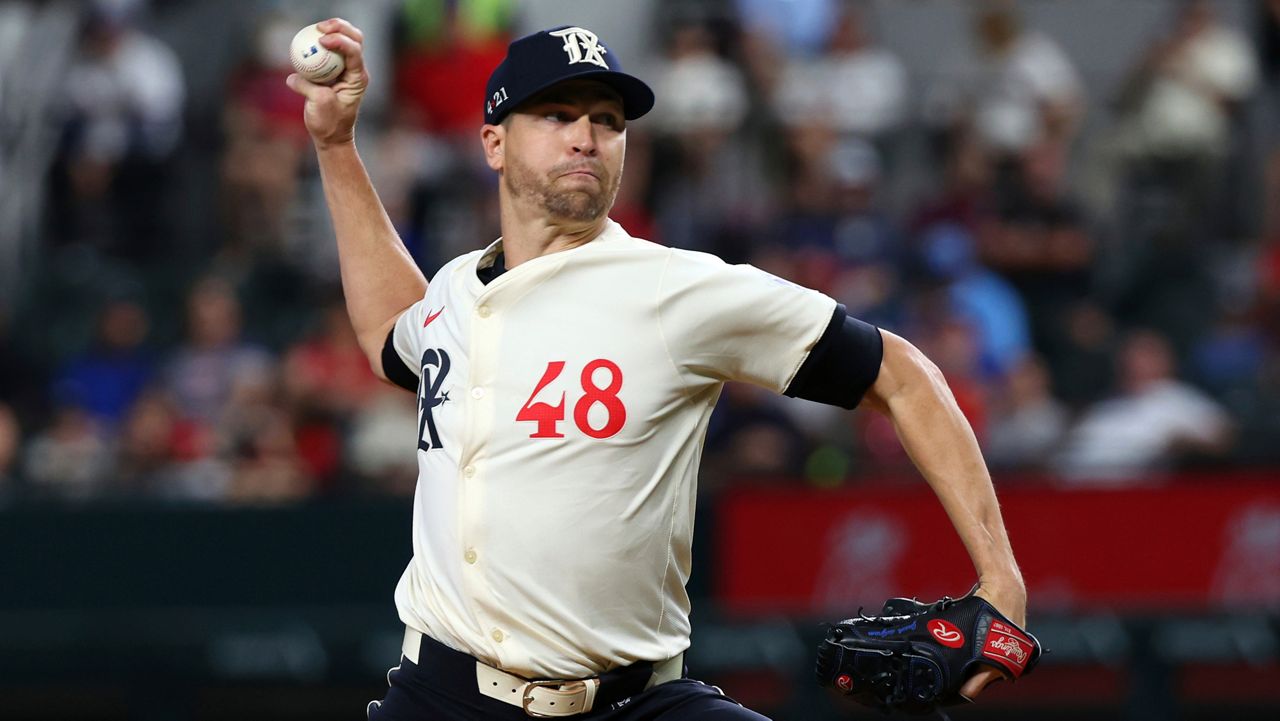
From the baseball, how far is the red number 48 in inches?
44.0

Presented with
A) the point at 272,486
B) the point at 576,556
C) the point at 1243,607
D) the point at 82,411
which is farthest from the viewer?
the point at 82,411

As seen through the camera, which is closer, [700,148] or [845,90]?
[700,148]

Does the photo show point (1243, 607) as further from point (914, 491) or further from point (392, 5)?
point (392, 5)

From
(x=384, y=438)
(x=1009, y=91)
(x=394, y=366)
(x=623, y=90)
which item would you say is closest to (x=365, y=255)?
(x=394, y=366)

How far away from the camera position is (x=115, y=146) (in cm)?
1223

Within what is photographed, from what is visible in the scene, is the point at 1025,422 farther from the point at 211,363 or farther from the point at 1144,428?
the point at 211,363

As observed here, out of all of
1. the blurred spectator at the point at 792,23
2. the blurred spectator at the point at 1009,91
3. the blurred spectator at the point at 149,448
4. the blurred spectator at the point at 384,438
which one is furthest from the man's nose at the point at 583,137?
the blurred spectator at the point at 792,23

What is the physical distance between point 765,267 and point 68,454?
3872 millimetres

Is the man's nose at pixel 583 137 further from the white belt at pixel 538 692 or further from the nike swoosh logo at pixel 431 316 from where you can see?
the white belt at pixel 538 692

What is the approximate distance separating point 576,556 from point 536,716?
1.14ft

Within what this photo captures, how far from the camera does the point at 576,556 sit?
3992 millimetres

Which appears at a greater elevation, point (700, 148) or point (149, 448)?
point (700, 148)

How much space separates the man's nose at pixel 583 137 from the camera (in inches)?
165

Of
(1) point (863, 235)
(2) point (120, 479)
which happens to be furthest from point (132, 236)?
(1) point (863, 235)
